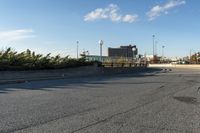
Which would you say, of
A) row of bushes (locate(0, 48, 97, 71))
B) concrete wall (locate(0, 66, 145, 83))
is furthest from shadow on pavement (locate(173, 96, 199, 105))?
row of bushes (locate(0, 48, 97, 71))

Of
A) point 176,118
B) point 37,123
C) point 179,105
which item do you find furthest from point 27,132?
point 179,105

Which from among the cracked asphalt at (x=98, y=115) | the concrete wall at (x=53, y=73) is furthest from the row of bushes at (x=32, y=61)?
the cracked asphalt at (x=98, y=115)

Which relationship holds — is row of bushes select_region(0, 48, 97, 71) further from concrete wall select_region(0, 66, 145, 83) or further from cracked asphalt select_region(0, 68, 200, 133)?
cracked asphalt select_region(0, 68, 200, 133)

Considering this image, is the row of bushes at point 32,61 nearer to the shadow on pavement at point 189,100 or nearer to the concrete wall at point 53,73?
the concrete wall at point 53,73

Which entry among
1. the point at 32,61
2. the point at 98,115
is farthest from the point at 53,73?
the point at 98,115

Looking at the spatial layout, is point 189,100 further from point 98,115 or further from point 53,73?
point 53,73

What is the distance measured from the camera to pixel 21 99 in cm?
1448

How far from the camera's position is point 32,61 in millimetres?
37312

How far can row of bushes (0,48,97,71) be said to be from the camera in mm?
34069

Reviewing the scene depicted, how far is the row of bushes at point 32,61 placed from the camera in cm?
3407

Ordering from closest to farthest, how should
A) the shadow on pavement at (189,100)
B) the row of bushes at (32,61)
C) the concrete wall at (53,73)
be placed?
the shadow on pavement at (189,100), the concrete wall at (53,73), the row of bushes at (32,61)

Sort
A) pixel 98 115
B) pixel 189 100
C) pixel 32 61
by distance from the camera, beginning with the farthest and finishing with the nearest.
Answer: pixel 32 61 < pixel 189 100 < pixel 98 115

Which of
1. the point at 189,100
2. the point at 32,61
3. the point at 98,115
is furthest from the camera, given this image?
the point at 32,61

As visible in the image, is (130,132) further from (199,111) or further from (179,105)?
(179,105)
